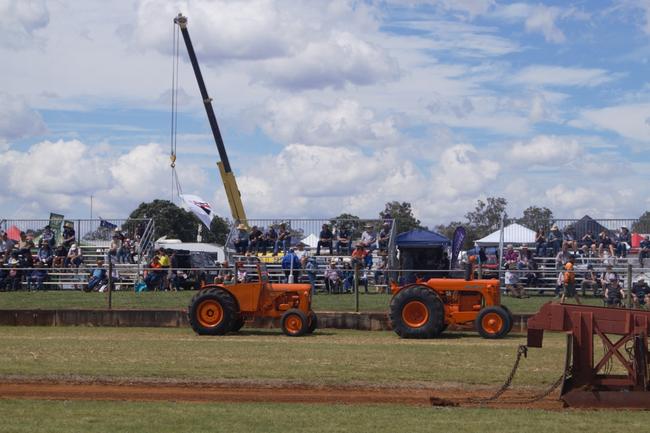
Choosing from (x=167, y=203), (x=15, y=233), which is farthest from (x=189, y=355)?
(x=167, y=203)

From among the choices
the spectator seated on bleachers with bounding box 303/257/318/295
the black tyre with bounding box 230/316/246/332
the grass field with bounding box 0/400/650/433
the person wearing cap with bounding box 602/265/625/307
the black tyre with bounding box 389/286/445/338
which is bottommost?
the grass field with bounding box 0/400/650/433

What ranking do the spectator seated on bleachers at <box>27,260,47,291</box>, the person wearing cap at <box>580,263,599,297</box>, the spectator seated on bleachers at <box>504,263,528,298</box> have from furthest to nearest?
the spectator seated on bleachers at <box>27,260,47,291</box>, the spectator seated on bleachers at <box>504,263,528,298</box>, the person wearing cap at <box>580,263,599,297</box>

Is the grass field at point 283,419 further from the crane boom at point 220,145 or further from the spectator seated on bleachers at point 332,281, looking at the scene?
the crane boom at point 220,145

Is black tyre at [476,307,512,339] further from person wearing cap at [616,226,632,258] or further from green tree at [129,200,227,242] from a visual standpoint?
green tree at [129,200,227,242]

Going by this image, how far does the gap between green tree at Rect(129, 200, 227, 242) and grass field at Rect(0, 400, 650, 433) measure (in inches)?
2758

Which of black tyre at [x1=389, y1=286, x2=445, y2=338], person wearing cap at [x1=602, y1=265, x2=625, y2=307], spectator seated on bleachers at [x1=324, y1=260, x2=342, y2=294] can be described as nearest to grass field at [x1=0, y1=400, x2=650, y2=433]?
black tyre at [x1=389, y1=286, x2=445, y2=338]

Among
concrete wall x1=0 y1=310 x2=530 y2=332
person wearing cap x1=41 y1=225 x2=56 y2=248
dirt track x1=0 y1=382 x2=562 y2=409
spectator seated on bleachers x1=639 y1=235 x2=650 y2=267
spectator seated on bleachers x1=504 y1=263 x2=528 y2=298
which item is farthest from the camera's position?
person wearing cap x1=41 y1=225 x2=56 y2=248

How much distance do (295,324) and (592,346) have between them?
34.8ft

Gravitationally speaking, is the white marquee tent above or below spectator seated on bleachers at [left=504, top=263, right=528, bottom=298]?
above

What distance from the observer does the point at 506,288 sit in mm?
27750

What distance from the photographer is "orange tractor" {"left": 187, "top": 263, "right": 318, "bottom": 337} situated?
21625 mm

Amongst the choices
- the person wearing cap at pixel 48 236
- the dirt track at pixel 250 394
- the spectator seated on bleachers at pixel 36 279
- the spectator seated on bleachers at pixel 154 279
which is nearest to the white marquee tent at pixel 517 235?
the spectator seated on bleachers at pixel 154 279

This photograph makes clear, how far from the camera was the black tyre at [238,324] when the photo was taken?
2204cm

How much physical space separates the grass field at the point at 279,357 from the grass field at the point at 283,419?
7.83 ft
